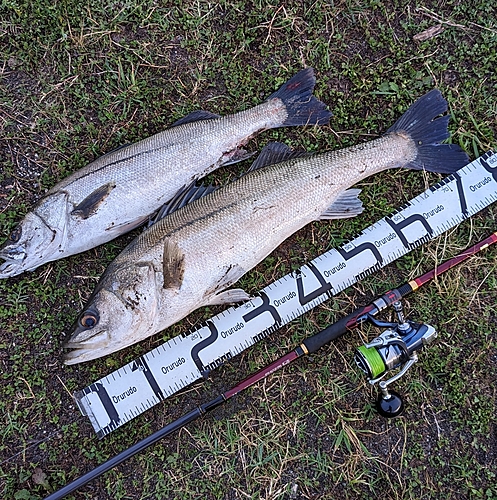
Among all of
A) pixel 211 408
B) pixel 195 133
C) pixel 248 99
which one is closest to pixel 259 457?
pixel 211 408

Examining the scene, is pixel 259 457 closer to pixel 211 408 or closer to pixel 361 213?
pixel 211 408

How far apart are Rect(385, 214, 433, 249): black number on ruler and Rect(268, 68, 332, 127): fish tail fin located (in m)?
0.99

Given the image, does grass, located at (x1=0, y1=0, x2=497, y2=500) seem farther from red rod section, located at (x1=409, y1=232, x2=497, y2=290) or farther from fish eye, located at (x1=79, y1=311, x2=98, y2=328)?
fish eye, located at (x1=79, y1=311, x2=98, y2=328)

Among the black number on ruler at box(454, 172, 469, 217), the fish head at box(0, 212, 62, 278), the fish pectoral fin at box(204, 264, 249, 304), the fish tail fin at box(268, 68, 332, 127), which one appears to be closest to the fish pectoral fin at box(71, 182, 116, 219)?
the fish head at box(0, 212, 62, 278)

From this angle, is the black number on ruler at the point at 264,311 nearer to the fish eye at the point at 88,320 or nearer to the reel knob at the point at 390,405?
the reel knob at the point at 390,405

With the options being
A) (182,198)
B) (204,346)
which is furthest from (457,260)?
(182,198)

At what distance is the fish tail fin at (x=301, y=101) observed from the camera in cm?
368

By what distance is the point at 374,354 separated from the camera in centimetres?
315

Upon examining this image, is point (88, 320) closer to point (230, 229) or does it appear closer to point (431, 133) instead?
point (230, 229)

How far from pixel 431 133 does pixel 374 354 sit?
5.58 feet

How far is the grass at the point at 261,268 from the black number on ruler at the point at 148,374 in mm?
111

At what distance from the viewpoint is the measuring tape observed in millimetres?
3412

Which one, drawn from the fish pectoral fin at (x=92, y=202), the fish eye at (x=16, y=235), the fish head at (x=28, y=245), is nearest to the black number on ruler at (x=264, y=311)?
the fish pectoral fin at (x=92, y=202)

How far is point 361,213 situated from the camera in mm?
3688
